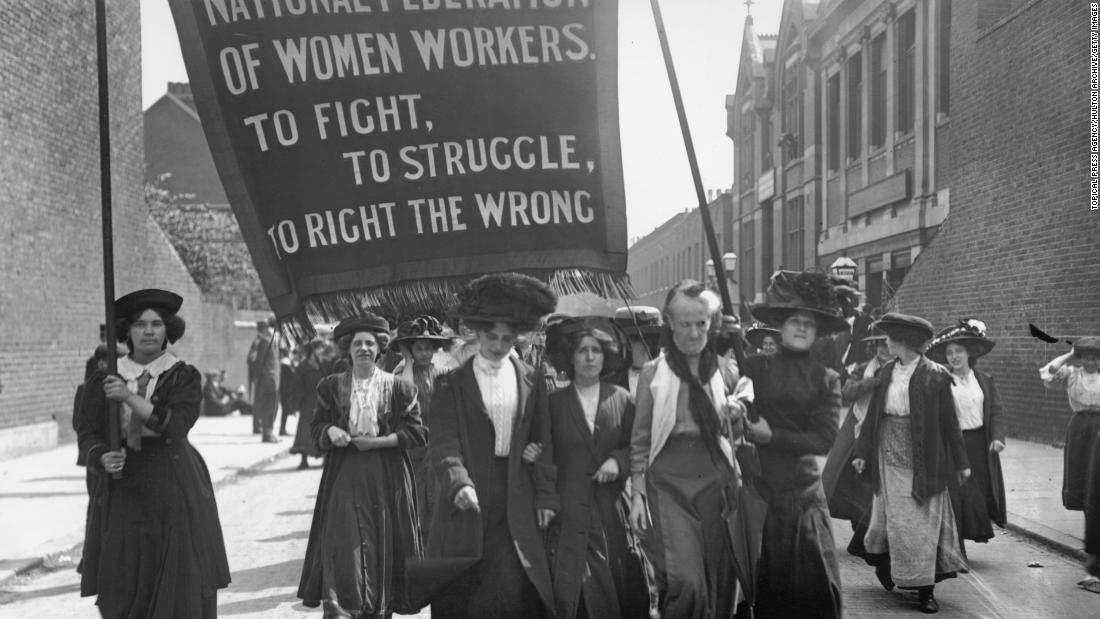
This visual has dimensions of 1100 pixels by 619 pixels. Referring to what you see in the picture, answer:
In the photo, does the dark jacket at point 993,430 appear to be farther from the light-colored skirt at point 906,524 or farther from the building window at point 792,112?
the building window at point 792,112

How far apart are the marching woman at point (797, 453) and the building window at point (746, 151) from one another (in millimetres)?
31492

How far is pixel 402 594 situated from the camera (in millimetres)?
6602

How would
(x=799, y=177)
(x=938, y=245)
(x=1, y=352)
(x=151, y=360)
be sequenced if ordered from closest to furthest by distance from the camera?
(x=151, y=360) < (x=1, y=352) < (x=938, y=245) < (x=799, y=177)

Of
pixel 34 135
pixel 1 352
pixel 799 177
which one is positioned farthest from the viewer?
pixel 799 177

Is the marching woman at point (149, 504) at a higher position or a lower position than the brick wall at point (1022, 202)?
lower

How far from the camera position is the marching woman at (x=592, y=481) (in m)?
5.20

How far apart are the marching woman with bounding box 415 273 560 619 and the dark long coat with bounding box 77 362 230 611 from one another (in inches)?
42.9

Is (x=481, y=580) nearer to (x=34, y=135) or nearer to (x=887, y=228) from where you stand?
(x=34, y=135)

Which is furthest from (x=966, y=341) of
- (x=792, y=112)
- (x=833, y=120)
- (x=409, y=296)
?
(x=792, y=112)

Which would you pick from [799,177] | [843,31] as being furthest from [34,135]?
[799,177]

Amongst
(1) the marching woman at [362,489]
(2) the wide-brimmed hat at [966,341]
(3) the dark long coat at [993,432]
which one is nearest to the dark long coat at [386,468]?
(1) the marching woman at [362,489]

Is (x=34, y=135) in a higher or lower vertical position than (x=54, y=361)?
higher

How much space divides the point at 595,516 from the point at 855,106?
21.3 meters

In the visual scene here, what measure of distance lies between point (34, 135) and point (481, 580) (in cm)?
1387
